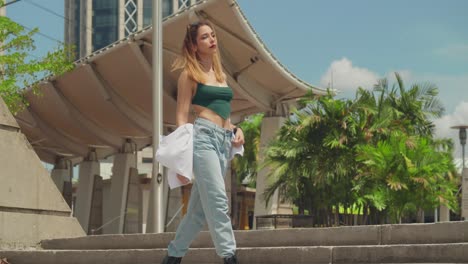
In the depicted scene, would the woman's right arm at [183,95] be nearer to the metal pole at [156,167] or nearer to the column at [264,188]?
the metal pole at [156,167]

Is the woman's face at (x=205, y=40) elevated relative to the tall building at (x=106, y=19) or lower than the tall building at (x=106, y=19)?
lower

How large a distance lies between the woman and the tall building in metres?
145

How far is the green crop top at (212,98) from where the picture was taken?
5.90m

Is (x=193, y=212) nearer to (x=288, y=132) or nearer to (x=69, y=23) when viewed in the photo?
(x=288, y=132)

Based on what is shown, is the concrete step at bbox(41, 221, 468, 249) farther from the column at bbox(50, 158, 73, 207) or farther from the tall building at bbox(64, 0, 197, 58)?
the tall building at bbox(64, 0, 197, 58)

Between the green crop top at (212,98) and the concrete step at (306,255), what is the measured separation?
163cm

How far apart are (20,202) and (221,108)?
4.09 m

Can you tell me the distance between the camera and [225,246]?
19.0 ft

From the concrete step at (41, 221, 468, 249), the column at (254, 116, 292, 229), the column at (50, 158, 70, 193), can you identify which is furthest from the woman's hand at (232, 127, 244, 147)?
the column at (50, 158, 70, 193)

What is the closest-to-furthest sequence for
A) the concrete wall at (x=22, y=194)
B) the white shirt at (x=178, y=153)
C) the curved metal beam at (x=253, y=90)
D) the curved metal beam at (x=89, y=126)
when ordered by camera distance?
1. the white shirt at (x=178, y=153)
2. the concrete wall at (x=22, y=194)
3. the curved metal beam at (x=253, y=90)
4. the curved metal beam at (x=89, y=126)

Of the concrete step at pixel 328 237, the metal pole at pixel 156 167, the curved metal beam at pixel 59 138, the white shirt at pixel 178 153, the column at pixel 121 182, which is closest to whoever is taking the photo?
the white shirt at pixel 178 153

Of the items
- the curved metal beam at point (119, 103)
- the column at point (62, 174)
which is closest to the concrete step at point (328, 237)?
the curved metal beam at point (119, 103)

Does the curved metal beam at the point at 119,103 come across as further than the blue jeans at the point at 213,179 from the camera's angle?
Yes

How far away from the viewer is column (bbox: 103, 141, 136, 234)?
49781 millimetres
